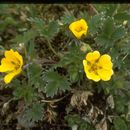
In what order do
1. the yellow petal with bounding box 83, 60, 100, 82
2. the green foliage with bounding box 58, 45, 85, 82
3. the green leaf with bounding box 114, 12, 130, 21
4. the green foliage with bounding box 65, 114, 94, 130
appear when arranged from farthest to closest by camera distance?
the green leaf with bounding box 114, 12, 130, 21 < the green foliage with bounding box 65, 114, 94, 130 < the green foliage with bounding box 58, 45, 85, 82 < the yellow petal with bounding box 83, 60, 100, 82

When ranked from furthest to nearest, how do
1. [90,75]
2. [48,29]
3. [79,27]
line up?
[48,29]
[79,27]
[90,75]

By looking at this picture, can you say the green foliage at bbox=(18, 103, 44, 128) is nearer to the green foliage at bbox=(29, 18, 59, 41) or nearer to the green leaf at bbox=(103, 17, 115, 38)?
the green foliage at bbox=(29, 18, 59, 41)

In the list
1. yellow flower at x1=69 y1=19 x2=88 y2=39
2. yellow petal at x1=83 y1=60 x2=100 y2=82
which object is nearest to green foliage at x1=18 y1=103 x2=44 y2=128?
yellow petal at x1=83 y1=60 x2=100 y2=82

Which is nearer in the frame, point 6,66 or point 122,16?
point 6,66

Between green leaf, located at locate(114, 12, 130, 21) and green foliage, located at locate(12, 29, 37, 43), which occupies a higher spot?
green leaf, located at locate(114, 12, 130, 21)

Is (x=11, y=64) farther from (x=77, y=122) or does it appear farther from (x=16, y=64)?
(x=77, y=122)

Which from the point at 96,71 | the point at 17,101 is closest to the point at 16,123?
the point at 17,101

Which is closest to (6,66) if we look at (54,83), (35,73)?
(35,73)
